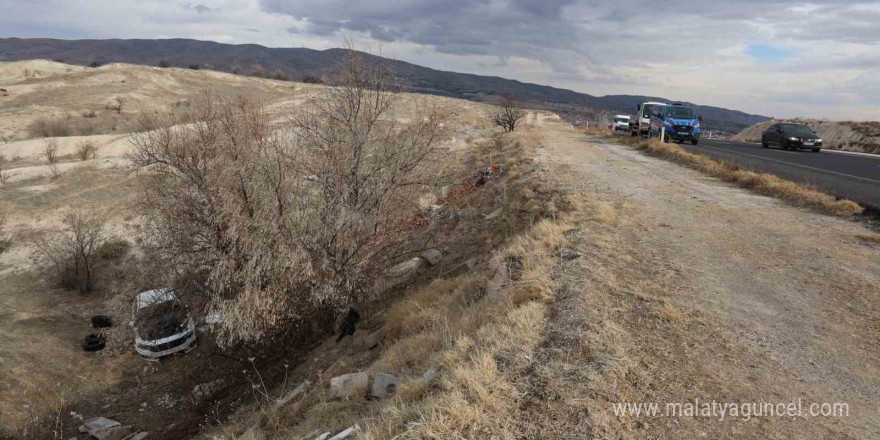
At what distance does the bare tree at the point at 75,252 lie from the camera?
47.3 feet

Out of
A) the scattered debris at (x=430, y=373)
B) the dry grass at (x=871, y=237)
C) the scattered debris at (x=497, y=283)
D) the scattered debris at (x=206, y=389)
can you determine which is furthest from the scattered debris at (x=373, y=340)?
the dry grass at (x=871, y=237)

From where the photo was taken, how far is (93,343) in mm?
11727

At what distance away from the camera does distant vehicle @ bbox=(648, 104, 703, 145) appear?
22953mm

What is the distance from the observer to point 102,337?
12.2m

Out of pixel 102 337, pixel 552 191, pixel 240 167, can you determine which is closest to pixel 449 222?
pixel 552 191

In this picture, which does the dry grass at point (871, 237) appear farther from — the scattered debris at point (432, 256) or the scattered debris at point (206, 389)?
the scattered debris at point (206, 389)

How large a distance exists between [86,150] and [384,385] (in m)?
30.8

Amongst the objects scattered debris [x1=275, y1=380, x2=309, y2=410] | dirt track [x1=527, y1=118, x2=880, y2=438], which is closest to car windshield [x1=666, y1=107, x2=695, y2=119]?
dirt track [x1=527, y1=118, x2=880, y2=438]

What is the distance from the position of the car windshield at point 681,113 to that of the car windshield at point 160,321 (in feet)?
75.8

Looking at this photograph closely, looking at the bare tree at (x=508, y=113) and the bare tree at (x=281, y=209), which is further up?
the bare tree at (x=508, y=113)

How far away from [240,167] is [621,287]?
7.25 m

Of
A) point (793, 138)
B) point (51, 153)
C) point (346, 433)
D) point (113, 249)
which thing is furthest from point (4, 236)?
point (793, 138)
